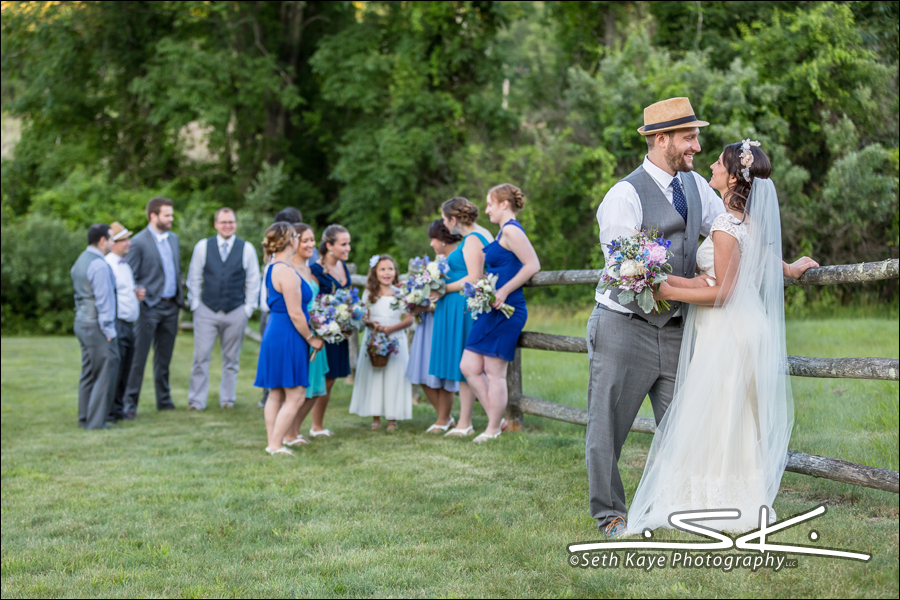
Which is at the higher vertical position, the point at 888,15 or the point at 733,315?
the point at 888,15

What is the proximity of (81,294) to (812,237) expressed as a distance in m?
13.3

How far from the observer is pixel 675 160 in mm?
4219

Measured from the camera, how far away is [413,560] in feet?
14.3

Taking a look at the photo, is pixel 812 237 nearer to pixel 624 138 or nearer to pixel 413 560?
pixel 624 138

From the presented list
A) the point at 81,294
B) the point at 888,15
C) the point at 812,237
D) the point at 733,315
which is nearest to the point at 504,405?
the point at 733,315

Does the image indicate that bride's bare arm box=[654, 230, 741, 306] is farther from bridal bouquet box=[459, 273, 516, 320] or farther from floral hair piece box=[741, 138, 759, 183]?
bridal bouquet box=[459, 273, 516, 320]

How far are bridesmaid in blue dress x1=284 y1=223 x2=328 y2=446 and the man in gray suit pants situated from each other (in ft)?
10.4

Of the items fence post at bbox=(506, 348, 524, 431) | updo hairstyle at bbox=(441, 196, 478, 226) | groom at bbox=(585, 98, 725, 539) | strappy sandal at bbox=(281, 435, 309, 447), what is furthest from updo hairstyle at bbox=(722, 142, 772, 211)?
strappy sandal at bbox=(281, 435, 309, 447)

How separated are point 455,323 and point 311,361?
54.2 inches

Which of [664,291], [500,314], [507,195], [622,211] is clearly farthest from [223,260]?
[664,291]

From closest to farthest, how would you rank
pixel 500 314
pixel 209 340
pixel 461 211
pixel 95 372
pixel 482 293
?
pixel 482 293, pixel 500 314, pixel 461 211, pixel 95 372, pixel 209 340

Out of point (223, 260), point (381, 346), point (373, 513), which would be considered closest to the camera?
point (373, 513)

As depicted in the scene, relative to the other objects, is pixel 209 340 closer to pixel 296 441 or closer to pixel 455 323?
pixel 296 441

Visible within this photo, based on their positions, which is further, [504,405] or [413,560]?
[504,405]
